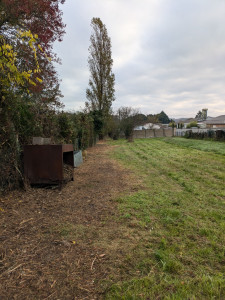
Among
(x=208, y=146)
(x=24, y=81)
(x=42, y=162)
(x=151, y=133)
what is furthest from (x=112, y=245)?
(x=151, y=133)

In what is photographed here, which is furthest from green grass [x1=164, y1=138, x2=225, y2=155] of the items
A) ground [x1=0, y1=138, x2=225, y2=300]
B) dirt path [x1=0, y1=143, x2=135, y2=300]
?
dirt path [x1=0, y1=143, x2=135, y2=300]

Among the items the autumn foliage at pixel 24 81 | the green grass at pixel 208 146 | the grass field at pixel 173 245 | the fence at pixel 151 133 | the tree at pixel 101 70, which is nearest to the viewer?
the grass field at pixel 173 245

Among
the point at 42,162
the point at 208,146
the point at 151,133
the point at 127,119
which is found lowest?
the point at 208,146

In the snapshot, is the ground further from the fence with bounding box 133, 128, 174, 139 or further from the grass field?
the fence with bounding box 133, 128, 174, 139

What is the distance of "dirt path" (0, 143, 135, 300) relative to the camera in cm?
152

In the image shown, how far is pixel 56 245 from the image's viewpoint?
2064 mm

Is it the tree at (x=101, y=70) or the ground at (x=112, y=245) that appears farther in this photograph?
the tree at (x=101, y=70)

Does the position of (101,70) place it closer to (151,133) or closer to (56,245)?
(151,133)

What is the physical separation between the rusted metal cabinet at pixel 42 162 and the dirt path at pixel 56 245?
0.36 meters

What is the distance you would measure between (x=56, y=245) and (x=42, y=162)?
2.11 m

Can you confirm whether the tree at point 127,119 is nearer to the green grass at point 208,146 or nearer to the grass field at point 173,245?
the green grass at point 208,146

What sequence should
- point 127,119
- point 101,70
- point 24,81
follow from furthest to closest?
1. point 127,119
2. point 101,70
3. point 24,81

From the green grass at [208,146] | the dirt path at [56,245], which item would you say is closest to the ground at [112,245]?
the dirt path at [56,245]

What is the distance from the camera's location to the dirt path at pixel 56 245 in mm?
1518
